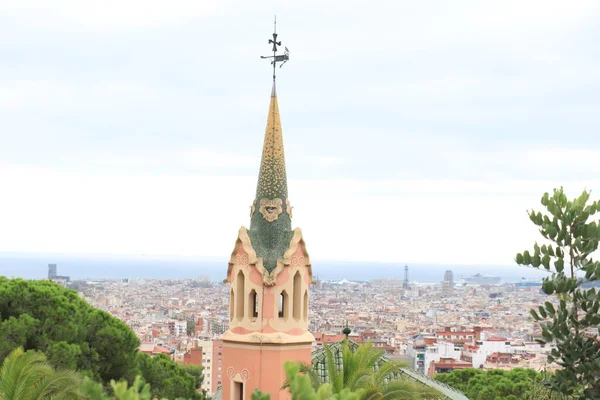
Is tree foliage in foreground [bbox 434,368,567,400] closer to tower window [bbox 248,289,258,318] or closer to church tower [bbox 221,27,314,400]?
church tower [bbox 221,27,314,400]

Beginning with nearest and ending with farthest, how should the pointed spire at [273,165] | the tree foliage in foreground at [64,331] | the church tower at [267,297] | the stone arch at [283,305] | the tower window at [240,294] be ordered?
1. the church tower at [267,297]
2. the stone arch at [283,305]
3. the tower window at [240,294]
4. the pointed spire at [273,165]
5. the tree foliage in foreground at [64,331]

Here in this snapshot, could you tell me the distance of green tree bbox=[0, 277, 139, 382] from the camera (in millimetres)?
15359

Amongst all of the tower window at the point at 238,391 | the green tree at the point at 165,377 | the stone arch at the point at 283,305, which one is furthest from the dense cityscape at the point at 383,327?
the green tree at the point at 165,377

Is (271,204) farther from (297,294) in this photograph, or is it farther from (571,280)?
(571,280)

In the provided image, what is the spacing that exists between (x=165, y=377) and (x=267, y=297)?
953 cm

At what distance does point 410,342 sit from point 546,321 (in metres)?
86.7

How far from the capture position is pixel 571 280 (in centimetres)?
945

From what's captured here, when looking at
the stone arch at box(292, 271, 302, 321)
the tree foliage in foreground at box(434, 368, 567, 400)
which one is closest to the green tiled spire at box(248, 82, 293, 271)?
the stone arch at box(292, 271, 302, 321)

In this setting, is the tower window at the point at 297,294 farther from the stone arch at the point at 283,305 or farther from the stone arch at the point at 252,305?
the stone arch at the point at 252,305

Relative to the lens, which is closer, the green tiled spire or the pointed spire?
the green tiled spire

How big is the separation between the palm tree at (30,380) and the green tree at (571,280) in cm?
535

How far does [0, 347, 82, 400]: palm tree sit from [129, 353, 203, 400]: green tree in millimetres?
7944

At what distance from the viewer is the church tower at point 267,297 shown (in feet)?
39.3

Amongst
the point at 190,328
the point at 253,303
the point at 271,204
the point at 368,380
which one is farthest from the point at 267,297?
the point at 190,328
